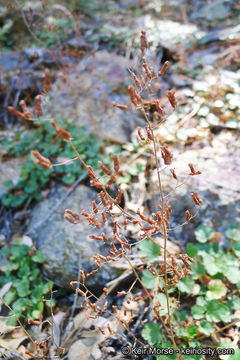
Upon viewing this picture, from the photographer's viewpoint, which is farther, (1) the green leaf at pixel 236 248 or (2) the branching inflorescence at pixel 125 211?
(1) the green leaf at pixel 236 248

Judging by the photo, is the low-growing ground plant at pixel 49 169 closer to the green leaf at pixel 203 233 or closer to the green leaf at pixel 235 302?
the green leaf at pixel 203 233

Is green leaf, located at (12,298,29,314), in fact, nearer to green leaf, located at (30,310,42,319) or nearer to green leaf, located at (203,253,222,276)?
green leaf, located at (30,310,42,319)

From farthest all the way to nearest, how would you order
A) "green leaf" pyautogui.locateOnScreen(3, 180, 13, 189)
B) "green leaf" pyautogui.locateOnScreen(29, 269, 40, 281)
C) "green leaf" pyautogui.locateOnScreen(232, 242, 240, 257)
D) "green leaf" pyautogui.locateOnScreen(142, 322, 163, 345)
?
"green leaf" pyautogui.locateOnScreen(3, 180, 13, 189) → "green leaf" pyautogui.locateOnScreen(29, 269, 40, 281) → "green leaf" pyautogui.locateOnScreen(232, 242, 240, 257) → "green leaf" pyautogui.locateOnScreen(142, 322, 163, 345)

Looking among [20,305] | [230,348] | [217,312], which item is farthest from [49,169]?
[230,348]

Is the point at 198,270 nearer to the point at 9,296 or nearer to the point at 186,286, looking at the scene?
the point at 186,286

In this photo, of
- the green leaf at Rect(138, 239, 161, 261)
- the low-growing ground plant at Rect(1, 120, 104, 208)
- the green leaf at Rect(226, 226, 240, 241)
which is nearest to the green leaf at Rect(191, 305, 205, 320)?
the green leaf at Rect(138, 239, 161, 261)

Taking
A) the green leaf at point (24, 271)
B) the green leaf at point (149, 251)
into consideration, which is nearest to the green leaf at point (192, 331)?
the green leaf at point (149, 251)
